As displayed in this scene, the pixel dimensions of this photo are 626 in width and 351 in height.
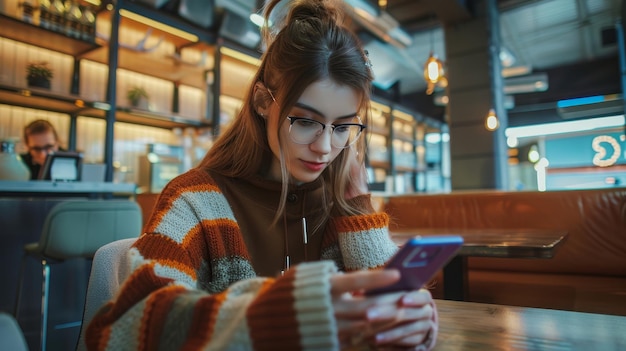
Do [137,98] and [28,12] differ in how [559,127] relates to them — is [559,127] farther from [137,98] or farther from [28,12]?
[28,12]

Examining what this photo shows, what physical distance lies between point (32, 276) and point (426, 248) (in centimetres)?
309

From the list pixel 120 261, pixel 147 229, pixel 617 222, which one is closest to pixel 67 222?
pixel 120 261

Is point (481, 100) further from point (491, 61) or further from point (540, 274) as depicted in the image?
point (540, 274)

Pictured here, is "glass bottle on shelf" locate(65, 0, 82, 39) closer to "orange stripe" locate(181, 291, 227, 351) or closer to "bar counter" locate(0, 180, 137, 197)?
"bar counter" locate(0, 180, 137, 197)

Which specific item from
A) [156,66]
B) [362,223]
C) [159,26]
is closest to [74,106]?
[156,66]

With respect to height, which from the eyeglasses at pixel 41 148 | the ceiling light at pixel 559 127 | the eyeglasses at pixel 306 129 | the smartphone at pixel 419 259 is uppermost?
the ceiling light at pixel 559 127

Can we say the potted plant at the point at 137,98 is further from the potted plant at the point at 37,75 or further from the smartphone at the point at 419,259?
the smartphone at the point at 419,259

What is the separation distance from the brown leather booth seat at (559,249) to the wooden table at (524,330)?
1215 mm

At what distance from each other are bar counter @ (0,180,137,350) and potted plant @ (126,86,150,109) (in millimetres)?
1248

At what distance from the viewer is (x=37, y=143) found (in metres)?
3.31

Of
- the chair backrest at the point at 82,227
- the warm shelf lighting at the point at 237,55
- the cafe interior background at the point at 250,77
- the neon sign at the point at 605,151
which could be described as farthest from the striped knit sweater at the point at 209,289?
the neon sign at the point at 605,151

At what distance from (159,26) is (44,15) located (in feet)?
3.64

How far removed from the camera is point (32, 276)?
2.70 metres

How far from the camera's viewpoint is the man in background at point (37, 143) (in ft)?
10.8
